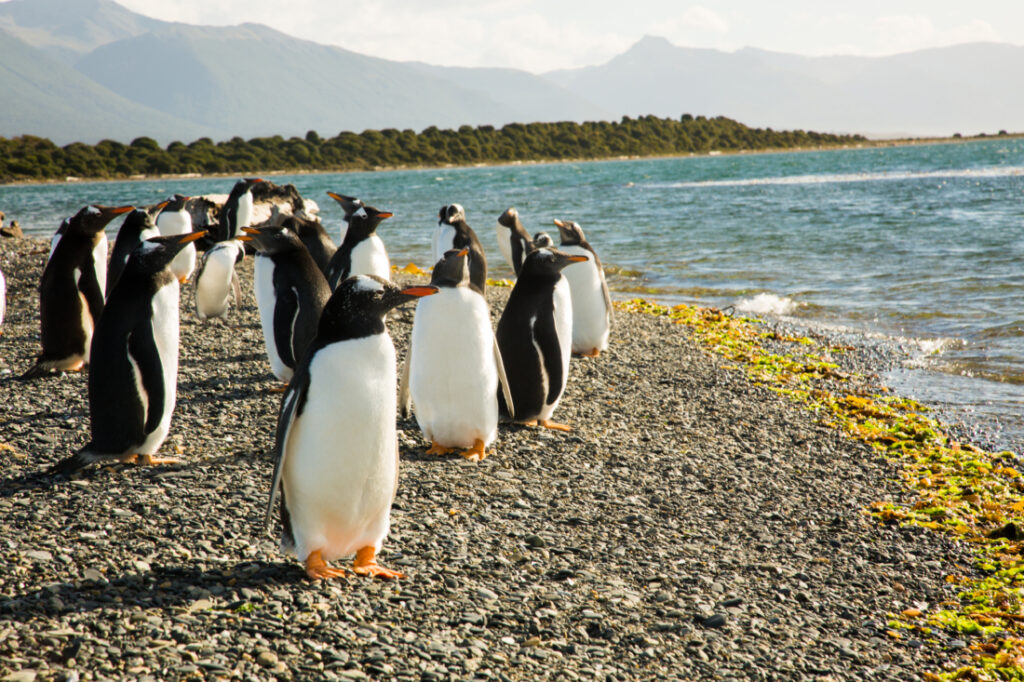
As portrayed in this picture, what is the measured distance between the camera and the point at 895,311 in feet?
36.1

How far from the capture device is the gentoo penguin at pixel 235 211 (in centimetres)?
1159

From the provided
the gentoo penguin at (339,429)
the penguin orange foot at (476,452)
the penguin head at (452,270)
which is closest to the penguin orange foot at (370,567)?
the gentoo penguin at (339,429)

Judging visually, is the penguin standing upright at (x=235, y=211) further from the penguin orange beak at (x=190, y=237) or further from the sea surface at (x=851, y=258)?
the penguin orange beak at (x=190, y=237)

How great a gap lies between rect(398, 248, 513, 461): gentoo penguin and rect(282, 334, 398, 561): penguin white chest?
1563mm

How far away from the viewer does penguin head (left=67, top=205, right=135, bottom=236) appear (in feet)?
20.4

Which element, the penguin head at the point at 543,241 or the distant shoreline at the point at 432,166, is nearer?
the penguin head at the point at 543,241

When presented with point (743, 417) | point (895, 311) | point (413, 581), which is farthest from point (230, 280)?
point (895, 311)

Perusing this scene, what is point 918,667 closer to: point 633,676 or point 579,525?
point 633,676

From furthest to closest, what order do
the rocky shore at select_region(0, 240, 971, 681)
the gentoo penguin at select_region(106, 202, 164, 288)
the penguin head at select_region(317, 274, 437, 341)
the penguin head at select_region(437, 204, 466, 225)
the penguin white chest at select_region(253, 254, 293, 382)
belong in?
the penguin head at select_region(437, 204, 466, 225) < the gentoo penguin at select_region(106, 202, 164, 288) < the penguin white chest at select_region(253, 254, 293, 382) < the penguin head at select_region(317, 274, 437, 341) < the rocky shore at select_region(0, 240, 971, 681)

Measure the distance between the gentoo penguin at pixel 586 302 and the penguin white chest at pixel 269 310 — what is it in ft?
9.47

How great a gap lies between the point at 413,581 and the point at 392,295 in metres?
1.19

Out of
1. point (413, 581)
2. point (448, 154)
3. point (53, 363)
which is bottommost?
point (413, 581)

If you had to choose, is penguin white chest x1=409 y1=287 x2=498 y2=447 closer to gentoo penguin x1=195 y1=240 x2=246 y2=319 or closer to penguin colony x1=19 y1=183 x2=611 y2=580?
penguin colony x1=19 y1=183 x2=611 y2=580

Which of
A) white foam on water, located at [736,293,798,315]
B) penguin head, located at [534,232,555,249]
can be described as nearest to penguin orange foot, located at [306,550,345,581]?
penguin head, located at [534,232,555,249]
